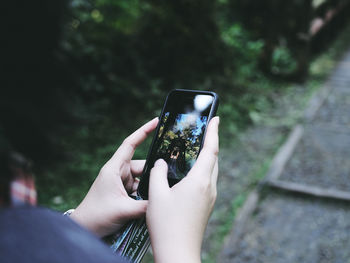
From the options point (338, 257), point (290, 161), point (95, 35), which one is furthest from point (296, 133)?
point (95, 35)

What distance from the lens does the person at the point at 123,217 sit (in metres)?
0.57

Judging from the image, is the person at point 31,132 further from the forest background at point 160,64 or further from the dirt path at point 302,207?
the dirt path at point 302,207

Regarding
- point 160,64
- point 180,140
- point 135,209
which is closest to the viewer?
point 135,209

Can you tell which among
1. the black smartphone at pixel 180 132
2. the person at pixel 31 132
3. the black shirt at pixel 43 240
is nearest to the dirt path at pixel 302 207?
the black smartphone at pixel 180 132

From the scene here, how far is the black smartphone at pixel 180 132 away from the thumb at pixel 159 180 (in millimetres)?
75

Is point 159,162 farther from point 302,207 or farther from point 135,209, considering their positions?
point 302,207

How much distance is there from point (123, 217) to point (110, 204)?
6 cm

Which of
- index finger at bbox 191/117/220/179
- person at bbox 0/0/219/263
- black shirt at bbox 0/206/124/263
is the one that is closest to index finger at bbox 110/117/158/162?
index finger at bbox 191/117/220/179

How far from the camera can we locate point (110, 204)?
1156 millimetres

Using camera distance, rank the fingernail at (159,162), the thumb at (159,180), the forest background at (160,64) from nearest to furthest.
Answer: the thumb at (159,180) < the fingernail at (159,162) < the forest background at (160,64)

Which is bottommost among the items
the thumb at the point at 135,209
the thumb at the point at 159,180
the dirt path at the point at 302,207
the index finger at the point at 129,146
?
the dirt path at the point at 302,207

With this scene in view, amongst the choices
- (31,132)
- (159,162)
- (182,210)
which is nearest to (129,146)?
(159,162)

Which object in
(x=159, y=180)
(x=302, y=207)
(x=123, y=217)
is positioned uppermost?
(x=159, y=180)

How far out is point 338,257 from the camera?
2.62 m
